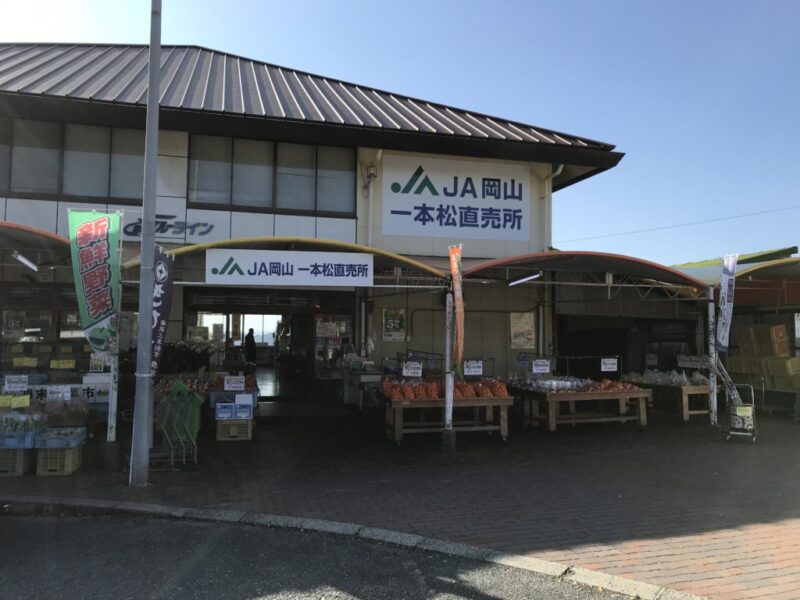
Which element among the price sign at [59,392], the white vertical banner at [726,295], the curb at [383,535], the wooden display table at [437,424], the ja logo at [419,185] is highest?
the ja logo at [419,185]

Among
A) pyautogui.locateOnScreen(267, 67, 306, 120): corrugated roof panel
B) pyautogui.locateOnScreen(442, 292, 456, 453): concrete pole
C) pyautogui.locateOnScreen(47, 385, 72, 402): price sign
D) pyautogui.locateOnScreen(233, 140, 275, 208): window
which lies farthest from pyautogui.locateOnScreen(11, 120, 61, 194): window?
pyautogui.locateOnScreen(442, 292, 456, 453): concrete pole

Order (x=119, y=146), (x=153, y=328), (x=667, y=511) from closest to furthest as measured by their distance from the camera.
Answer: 1. (x=667, y=511)
2. (x=153, y=328)
3. (x=119, y=146)

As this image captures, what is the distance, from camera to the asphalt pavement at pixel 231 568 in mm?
4137

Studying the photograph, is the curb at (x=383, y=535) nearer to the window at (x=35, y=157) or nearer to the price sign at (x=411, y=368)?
the price sign at (x=411, y=368)

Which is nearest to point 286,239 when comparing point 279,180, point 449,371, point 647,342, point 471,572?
point 449,371

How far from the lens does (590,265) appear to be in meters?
9.80

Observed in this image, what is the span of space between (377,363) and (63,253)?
20.8ft

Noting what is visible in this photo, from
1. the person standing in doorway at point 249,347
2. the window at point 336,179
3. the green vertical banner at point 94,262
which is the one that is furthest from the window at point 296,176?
the green vertical banner at point 94,262

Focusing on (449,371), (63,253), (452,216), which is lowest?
(449,371)

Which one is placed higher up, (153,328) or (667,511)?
(153,328)

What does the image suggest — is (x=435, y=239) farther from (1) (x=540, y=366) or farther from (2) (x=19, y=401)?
(2) (x=19, y=401)

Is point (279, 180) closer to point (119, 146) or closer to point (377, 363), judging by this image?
point (119, 146)

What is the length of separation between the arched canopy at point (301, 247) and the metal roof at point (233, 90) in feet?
10.9

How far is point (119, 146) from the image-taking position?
10984 mm
